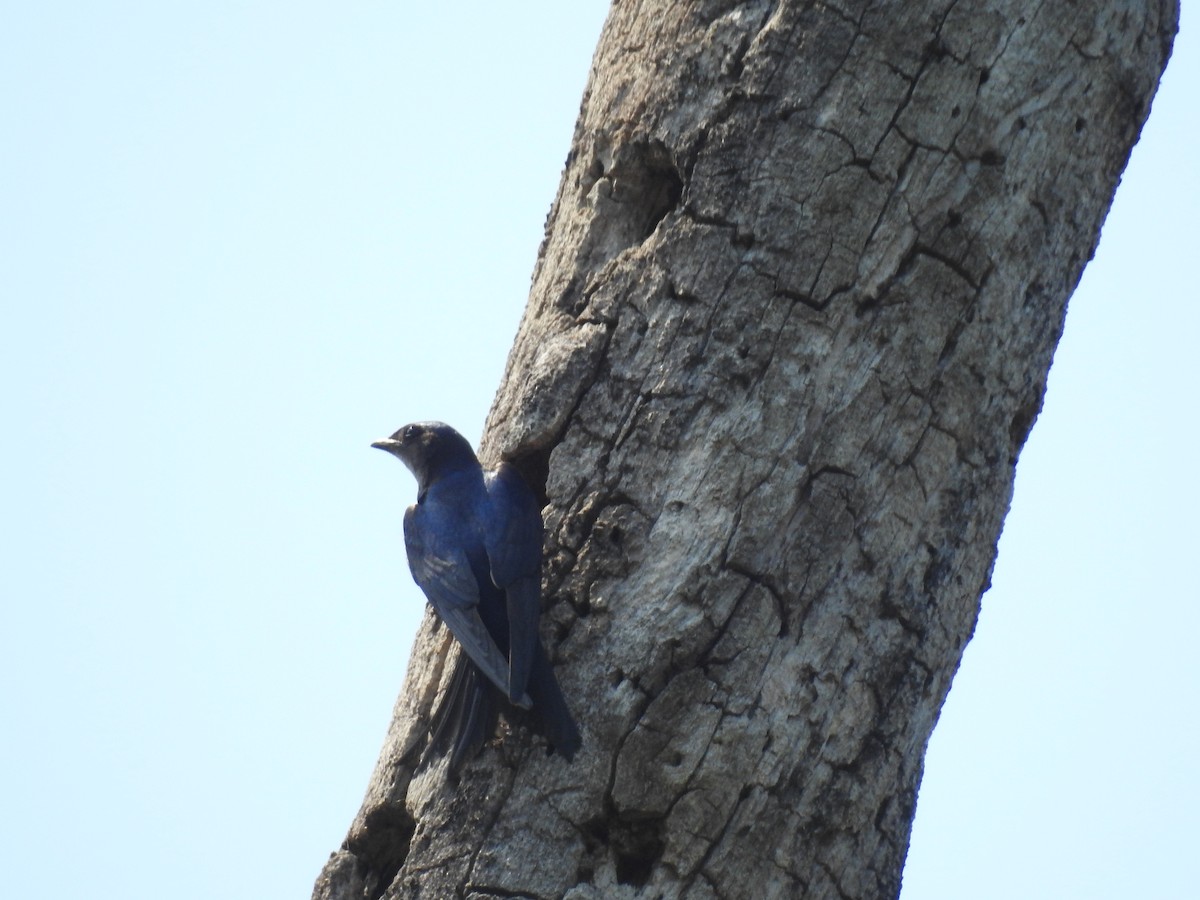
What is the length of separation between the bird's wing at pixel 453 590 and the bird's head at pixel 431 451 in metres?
0.11

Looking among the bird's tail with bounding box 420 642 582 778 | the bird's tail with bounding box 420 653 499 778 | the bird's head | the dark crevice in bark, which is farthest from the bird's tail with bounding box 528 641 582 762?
the bird's head

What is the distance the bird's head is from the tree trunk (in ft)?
0.47

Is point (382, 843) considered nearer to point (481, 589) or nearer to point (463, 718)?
point (463, 718)

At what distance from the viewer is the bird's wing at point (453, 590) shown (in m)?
3.16

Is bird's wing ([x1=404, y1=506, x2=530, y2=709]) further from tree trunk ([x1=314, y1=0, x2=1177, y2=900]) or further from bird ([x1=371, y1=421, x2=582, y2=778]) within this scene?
tree trunk ([x1=314, y1=0, x2=1177, y2=900])

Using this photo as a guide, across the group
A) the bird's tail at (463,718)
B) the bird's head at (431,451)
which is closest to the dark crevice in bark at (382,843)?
the bird's tail at (463,718)

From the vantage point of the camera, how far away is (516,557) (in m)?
3.21

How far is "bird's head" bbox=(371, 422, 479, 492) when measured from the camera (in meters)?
3.55

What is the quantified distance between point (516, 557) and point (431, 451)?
527 millimetres

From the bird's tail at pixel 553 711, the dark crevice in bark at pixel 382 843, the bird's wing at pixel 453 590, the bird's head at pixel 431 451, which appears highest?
the bird's head at pixel 431 451

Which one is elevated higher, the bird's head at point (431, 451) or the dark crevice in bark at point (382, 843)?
the bird's head at point (431, 451)

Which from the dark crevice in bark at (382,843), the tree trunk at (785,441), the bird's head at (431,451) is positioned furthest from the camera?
the bird's head at (431,451)

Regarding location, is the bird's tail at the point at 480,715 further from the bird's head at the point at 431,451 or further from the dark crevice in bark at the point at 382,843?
the bird's head at the point at 431,451

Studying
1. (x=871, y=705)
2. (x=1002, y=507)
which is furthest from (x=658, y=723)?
(x=1002, y=507)
